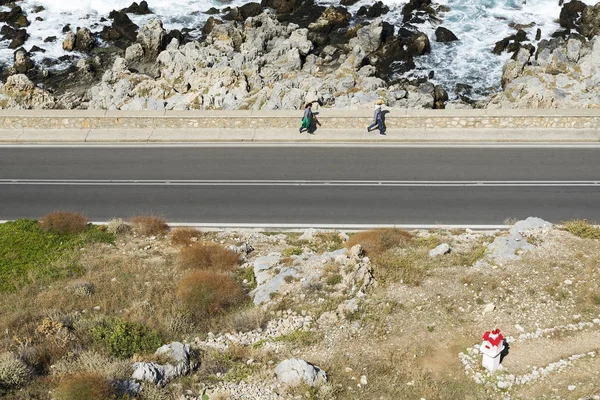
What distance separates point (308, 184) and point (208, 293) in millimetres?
8104

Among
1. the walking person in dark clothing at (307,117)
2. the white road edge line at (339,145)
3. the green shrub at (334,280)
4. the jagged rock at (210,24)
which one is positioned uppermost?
the jagged rock at (210,24)

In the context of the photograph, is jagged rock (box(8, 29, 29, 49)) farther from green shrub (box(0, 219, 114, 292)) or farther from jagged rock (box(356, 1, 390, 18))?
green shrub (box(0, 219, 114, 292))

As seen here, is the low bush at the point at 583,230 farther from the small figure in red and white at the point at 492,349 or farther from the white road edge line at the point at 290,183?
the small figure in red and white at the point at 492,349

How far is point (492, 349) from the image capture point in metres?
13.6

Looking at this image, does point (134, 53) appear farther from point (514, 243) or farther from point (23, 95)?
point (514, 243)

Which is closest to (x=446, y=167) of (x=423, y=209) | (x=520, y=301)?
(x=423, y=209)

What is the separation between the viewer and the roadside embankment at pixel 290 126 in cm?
2636

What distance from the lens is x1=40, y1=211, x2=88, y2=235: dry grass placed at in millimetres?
21062

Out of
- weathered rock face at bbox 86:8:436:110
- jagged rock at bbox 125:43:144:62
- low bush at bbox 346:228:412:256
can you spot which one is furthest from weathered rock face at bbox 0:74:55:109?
low bush at bbox 346:228:412:256

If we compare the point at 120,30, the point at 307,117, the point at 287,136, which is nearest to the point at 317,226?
the point at 307,117

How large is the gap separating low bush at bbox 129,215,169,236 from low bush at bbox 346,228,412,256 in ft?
19.5

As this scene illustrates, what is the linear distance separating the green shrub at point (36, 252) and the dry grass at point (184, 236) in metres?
1.95

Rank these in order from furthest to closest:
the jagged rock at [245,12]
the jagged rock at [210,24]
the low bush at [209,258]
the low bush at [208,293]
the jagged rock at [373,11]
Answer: the jagged rock at [245,12] < the jagged rock at [373,11] < the jagged rock at [210,24] < the low bush at [209,258] < the low bush at [208,293]

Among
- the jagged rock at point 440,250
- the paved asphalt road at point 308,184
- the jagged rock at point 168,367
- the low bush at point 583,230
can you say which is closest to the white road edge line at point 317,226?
the paved asphalt road at point 308,184
